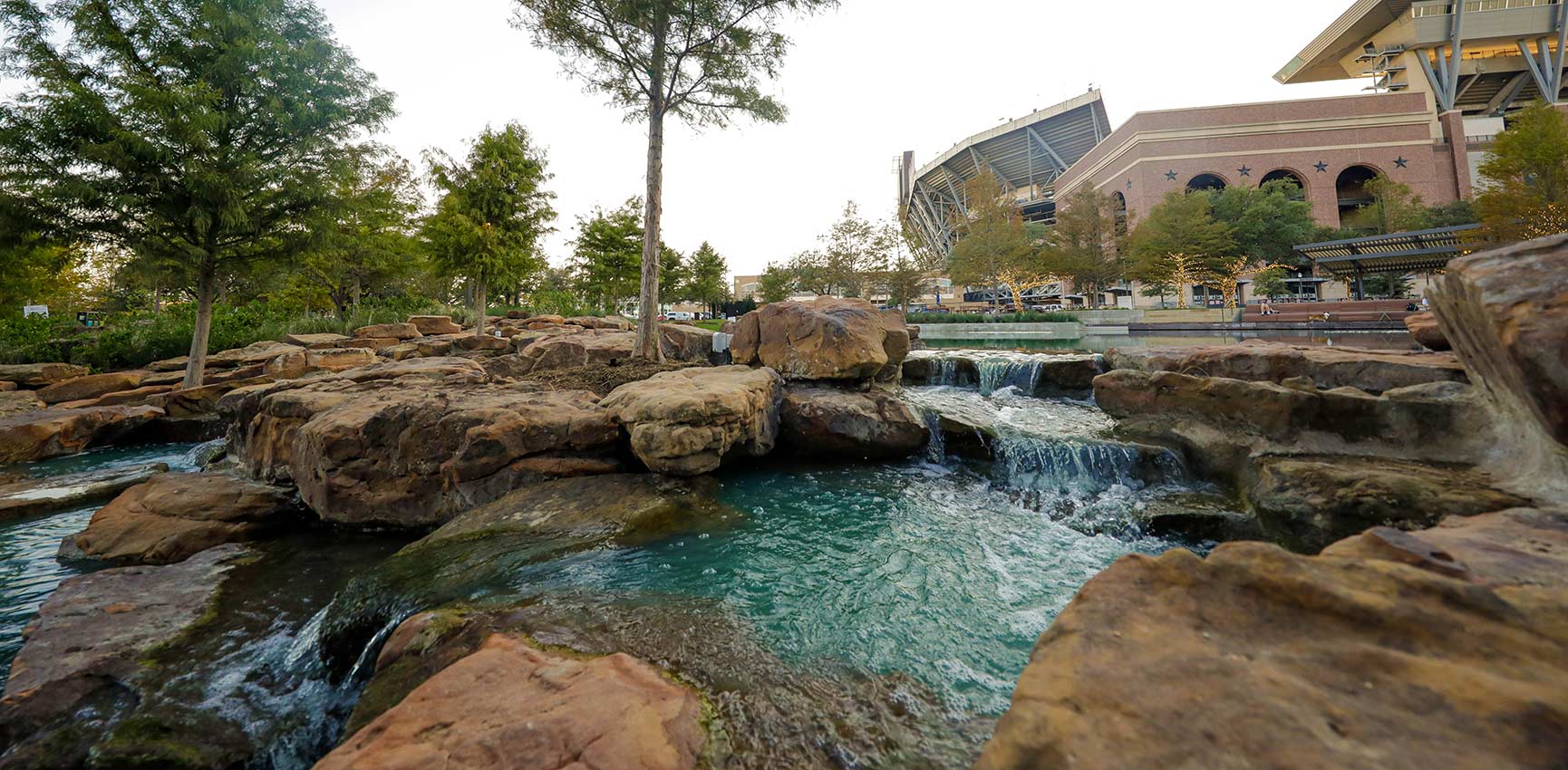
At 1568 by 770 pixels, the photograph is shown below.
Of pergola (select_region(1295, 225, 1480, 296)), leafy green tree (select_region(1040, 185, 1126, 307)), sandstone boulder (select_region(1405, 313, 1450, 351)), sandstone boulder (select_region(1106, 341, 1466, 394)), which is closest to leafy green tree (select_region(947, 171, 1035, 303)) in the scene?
leafy green tree (select_region(1040, 185, 1126, 307))

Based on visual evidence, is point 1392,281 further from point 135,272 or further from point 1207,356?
point 135,272

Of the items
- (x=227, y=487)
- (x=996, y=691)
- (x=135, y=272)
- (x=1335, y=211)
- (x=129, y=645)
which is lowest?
(x=996, y=691)

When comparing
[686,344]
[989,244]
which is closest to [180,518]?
[686,344]

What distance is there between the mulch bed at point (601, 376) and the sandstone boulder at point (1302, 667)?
703 centimetres

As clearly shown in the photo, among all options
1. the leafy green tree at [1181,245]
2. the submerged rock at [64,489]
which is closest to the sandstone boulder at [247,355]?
the submerged rock at [64,489]

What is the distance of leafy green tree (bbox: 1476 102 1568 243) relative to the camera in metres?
17.2

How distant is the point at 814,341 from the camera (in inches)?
335

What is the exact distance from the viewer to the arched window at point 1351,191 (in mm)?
40781

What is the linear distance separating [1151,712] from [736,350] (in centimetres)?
853

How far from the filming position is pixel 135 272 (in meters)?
12.1

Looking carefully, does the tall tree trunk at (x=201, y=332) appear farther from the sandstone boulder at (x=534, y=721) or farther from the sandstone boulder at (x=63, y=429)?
the sandstone boulder at (x=534, y=721)

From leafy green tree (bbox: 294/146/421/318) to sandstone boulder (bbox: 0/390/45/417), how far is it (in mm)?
5742

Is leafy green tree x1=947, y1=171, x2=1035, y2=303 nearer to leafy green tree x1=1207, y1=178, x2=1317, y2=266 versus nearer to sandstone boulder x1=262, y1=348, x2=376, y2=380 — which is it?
leafy green tree x1=1207, y1=178, x2=1317, y2=266

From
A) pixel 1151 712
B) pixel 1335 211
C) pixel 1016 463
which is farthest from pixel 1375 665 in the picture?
pixel 1335 211
